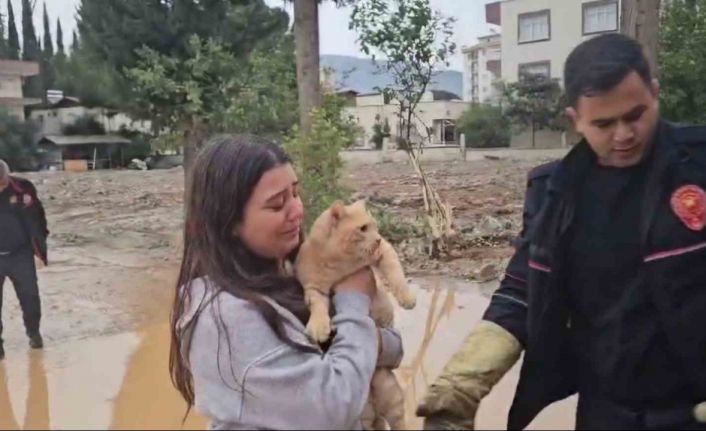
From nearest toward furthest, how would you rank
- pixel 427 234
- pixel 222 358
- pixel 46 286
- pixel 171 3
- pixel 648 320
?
pixel 222 358, pixel 648 320, pixel 171 3, pixel 46 286, pixel 427 234

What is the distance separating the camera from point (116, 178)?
123 inches

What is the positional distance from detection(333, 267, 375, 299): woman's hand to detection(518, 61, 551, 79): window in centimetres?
138

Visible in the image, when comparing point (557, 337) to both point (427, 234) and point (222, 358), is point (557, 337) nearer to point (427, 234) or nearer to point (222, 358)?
point (222, 358)

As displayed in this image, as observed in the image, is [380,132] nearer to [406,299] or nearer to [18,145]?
[18,145]

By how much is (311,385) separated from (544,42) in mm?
1683

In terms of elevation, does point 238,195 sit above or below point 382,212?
above

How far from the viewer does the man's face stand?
34.6 inches

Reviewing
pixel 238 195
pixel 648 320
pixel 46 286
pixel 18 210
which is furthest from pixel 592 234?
pixel 46 286

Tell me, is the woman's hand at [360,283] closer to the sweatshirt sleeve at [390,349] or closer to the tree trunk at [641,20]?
the sweatshirt sleeve at [390,349]

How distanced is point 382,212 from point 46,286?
1.41m

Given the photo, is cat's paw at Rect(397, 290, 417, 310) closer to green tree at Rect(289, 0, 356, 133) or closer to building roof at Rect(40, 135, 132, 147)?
building roof at Rect(40, 135, 132, 147)

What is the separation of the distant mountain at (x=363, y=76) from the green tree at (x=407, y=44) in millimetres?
38

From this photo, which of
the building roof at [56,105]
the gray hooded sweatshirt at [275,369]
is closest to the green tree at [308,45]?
the building roof at [56,105]

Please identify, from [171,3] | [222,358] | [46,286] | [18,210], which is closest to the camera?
[222,358]
